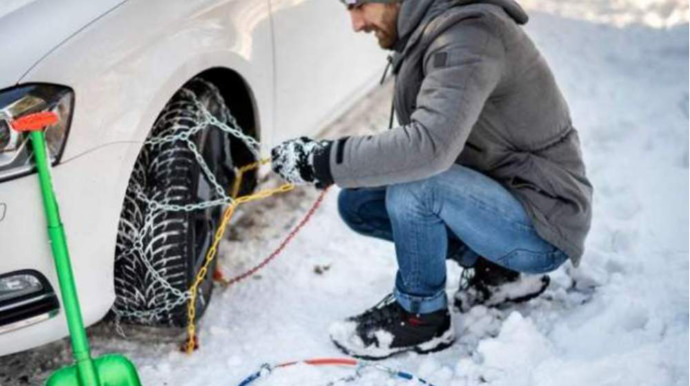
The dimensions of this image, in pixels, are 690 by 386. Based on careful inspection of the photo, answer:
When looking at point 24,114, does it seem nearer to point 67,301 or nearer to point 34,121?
point 34,121

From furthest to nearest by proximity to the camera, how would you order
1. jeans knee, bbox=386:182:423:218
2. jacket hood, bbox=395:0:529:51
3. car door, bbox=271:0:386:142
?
car door, bbox=271:0:386:142, jeans knee, bbox=386:182:423:218, jacket hood, bbox=395:0:529:51

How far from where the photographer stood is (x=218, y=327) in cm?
293

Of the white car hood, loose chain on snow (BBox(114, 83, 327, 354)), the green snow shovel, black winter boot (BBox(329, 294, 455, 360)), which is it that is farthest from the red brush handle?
black winter boot (BBox(329, 294, 455, 360))

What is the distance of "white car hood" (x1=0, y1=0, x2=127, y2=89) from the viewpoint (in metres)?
2.07

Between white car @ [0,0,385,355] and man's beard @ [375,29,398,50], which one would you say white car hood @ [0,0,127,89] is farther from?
man's beard @ [375,29,398,50]

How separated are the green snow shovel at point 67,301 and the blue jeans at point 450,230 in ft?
2.91

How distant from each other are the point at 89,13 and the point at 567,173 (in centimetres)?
142

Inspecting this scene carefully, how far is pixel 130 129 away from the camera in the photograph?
7.64ft

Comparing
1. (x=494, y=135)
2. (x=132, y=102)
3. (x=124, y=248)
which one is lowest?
(x=124, y=248)

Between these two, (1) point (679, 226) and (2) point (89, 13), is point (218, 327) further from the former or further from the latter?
(1) point (679, 226)

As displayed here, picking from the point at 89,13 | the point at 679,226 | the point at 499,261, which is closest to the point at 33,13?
the point at 89,13

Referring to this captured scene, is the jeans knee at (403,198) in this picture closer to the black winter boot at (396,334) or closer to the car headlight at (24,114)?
the black winter boot at (396,334)

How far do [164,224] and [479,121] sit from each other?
99cm

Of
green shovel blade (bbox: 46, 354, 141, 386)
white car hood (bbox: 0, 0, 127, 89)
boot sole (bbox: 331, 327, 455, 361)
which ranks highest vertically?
white car hood (bbox: 0, 0, 127, 89)
